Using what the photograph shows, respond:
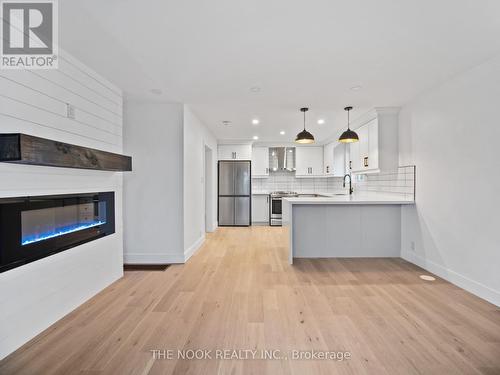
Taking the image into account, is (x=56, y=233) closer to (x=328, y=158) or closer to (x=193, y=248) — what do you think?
(x=193, y=248)

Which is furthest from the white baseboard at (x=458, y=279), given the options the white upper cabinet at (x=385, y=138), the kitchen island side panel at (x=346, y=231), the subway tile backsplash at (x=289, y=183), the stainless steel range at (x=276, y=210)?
the subway tile backsplash at (x=289, y=183)

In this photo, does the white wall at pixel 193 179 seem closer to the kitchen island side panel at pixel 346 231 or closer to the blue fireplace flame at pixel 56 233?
the blue fireplace flame at pixel 56 233

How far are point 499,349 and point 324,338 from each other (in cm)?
123

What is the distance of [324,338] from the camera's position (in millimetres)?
1962

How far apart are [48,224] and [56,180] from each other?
39 centimetres

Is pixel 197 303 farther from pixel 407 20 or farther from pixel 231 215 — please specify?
pixel 231 215

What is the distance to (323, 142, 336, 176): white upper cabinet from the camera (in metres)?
6.62

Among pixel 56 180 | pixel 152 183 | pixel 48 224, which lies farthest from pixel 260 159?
pixel 48 224

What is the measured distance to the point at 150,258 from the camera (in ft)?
12.4

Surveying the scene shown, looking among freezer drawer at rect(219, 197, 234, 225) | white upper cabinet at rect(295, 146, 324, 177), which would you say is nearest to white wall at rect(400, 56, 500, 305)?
white upper cabinet at rect(295, 146, 324, 177)

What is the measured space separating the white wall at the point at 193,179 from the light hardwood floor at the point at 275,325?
89 cm

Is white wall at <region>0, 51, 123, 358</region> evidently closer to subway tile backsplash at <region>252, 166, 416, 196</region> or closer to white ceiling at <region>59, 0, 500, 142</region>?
white ceiling at <region>59, 0, 500, 142</region>

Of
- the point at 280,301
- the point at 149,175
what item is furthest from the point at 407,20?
the point at 149,175

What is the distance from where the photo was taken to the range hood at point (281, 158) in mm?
7307
